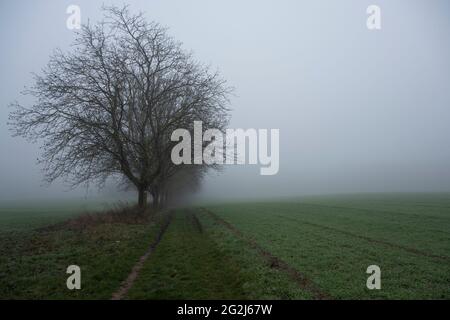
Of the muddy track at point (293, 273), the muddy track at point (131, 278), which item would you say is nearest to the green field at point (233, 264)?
the muddy track at point (293, 273)

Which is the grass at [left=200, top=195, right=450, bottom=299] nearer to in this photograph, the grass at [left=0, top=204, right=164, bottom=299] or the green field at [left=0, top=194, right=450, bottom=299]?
the green field at [left=0, top=194, right=450, bottom=299]

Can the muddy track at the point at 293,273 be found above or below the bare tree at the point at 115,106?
below

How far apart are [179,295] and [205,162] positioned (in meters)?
24.7

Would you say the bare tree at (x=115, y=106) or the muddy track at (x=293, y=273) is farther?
the bare tree at (x=115, y=106)

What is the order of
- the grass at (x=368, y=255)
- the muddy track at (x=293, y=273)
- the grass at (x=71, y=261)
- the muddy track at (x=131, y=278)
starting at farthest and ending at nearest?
the grass at (x=368, y=255), the grass at (x=71, y=261), the muddy track at (x=131, y=278), the muddy track at (x=293, y=273)

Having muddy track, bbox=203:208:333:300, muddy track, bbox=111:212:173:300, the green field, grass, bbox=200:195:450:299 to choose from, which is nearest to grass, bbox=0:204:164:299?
the green field

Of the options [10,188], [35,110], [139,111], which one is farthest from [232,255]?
[10,188]

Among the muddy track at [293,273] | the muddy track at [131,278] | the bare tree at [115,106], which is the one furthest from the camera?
the bare tree at [115,106]

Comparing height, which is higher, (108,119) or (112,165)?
(108,119)

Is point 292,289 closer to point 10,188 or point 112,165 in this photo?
point 112,165

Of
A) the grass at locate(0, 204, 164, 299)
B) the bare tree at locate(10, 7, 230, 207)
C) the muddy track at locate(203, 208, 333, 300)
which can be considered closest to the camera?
the muddy track at locate(203, 208, 333, 300)

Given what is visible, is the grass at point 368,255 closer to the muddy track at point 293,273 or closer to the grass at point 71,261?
the muddy track at point 293,273

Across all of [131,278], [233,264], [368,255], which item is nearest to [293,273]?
[233,264]

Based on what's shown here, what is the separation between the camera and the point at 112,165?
31.8 metres
